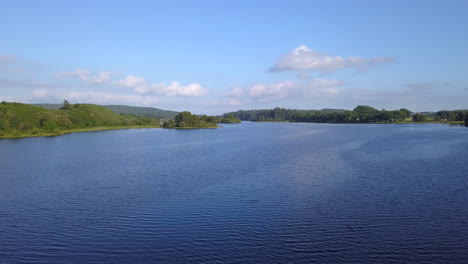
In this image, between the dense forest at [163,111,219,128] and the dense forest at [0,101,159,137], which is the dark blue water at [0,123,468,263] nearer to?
the dense forest at [0,101,159,137]

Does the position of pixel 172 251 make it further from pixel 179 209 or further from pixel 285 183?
pixel 285 183

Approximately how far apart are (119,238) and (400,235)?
51.4 ft

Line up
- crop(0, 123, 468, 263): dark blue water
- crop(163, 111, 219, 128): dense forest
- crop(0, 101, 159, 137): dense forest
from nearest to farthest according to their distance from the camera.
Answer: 1. crop(0, 123, 468, 263): dark blue water
2. crop(0, 101, 159, 137): dense forest
3. crop(163, 111, 219, 128): dense forest

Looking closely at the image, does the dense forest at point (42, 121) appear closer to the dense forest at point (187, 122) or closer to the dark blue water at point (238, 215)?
the dense forest at point (187, 122)

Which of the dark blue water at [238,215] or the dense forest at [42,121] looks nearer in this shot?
the dark blue water at [238,215]

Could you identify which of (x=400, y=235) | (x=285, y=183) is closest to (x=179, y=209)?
(x=285, y=183)

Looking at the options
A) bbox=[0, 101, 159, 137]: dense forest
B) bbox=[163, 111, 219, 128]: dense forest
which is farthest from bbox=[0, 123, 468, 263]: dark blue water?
bbox=[163, 111, 219, 128]: dense forest

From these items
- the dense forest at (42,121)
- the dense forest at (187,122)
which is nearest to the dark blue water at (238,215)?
the dense forest at (42,121)

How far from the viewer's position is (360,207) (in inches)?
922

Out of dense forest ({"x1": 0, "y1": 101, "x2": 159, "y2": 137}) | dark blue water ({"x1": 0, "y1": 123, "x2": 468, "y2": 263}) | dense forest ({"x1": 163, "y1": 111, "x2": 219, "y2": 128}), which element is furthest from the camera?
dense forest ({"x1": 163, "y1": 111, "x2": 219, "y2": 128})

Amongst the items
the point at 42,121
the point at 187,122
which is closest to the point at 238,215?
the point at 42,121

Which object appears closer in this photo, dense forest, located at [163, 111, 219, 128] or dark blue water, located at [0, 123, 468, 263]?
dark blue water, located at [0, 123, 468, 263]

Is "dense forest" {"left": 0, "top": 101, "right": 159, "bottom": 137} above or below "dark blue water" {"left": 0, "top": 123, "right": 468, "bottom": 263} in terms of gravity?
above

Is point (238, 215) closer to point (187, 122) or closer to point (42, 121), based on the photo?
point (42, 121)
